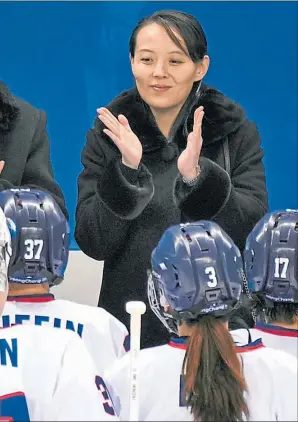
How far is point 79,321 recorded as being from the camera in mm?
2887

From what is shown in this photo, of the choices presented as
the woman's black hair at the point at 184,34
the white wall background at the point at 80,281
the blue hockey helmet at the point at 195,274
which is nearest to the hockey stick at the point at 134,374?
the blue hockey helmet at the point at 195,274

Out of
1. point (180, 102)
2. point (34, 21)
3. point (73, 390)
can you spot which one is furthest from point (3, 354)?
point (34, 21)

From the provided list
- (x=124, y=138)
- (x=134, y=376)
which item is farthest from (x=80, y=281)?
(x=134, y=376)

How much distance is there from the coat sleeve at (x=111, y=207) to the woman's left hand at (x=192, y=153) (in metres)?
0.12

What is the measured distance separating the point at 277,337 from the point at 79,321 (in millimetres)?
536

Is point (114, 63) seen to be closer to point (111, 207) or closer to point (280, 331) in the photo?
point (111, 207)

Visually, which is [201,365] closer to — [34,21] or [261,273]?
[261,273]

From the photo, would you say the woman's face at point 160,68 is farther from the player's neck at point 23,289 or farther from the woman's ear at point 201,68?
the player's neck at point 23,289

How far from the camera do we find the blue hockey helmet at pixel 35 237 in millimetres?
2824

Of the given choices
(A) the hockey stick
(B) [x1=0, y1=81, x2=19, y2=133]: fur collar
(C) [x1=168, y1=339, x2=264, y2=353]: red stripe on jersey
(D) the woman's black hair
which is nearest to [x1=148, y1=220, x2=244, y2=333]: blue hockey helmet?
(C) [x1=168, y1=339, x2=264, y2=353]: red stripe on jersey

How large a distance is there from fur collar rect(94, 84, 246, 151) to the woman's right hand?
0.45 ft

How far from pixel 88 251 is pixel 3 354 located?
890mm

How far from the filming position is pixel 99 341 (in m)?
2.93

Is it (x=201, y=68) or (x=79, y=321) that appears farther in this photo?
Result: (x=201, y=68)
